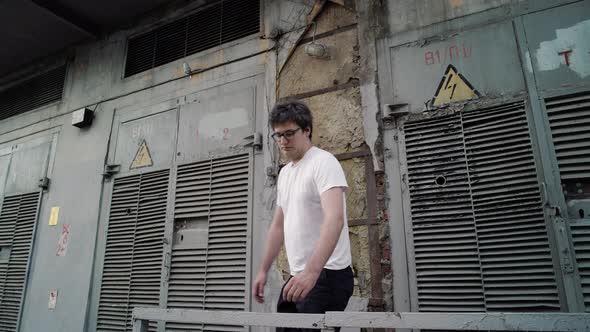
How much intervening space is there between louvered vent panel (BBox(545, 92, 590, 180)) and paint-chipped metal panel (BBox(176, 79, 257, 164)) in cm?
266

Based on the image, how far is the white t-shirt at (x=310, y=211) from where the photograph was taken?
74.0 inches

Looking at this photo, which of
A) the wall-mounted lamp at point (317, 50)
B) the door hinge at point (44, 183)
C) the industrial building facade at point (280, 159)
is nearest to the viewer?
the industrial building facade at point (280, 159)

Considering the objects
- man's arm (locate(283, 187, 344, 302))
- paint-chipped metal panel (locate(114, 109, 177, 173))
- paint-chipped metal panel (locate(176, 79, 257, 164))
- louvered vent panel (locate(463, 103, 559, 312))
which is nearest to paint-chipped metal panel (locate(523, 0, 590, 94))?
louvered vent panel (locate(463, 103, 559, 312))

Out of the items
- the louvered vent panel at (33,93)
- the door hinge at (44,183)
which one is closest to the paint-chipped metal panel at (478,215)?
the door hinge at (44,183)

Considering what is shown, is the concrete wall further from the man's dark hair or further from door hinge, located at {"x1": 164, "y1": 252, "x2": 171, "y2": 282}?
the man's dark hair

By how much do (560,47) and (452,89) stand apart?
0.79m

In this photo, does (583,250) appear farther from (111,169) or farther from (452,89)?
(111,169)

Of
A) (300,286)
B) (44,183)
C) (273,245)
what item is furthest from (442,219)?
(44,183)

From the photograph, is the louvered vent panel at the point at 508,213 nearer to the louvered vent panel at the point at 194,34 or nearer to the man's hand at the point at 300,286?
the man's hand at the point at 300,286

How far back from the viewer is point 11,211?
574cm

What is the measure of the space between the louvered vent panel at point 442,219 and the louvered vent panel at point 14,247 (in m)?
5.28

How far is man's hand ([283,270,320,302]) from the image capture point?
1.58 meters

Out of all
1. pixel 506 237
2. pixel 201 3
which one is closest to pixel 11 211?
pixel 201 3

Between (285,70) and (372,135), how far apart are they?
49.1 inches
